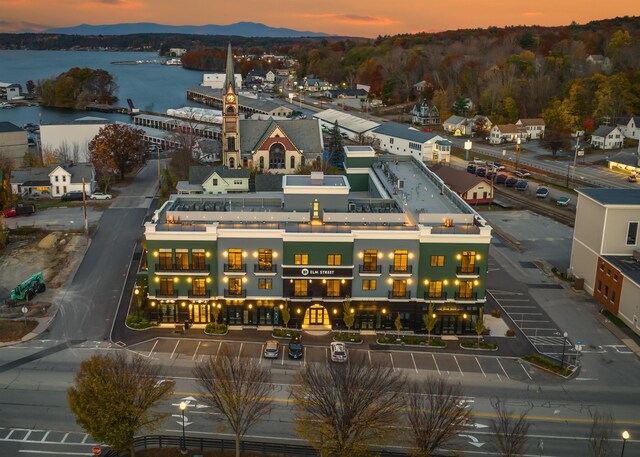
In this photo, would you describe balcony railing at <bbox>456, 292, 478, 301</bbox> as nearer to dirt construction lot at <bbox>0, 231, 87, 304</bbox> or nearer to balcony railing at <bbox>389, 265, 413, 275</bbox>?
balcony railing at <bbox>389, 265, 413, 275</bbox>

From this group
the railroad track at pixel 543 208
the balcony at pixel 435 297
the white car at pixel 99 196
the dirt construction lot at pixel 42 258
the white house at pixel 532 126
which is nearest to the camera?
the balcony at pixel 435 297

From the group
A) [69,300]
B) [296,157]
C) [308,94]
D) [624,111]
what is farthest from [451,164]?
[308,94]

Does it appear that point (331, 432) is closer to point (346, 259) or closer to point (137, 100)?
point (346, 259)

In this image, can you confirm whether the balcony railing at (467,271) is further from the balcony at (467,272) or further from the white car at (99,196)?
the white car at (99,196)

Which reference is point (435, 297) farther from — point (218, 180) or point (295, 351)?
point (218, 180)

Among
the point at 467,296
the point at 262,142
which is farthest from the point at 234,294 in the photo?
the point at 262,142

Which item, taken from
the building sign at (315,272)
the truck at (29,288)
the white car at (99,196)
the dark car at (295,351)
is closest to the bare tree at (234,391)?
the dark car at (295,351)
